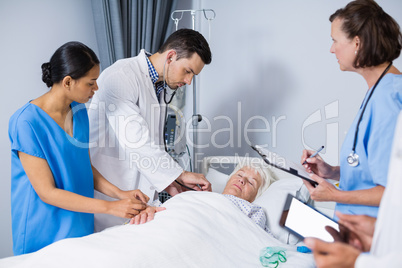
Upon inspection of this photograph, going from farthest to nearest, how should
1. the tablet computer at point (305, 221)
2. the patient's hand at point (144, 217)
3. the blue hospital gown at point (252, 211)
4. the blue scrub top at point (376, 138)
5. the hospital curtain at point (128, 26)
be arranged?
1. the hospital curtain at point (128, 26)
2. the blue hospital gown at point (252, 211)
3. the patient's hand at point (144, 217)
4. the tablet computer at point (305, 221)
5. the blue scrub top at point (376, 138)

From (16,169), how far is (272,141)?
167 centimetres

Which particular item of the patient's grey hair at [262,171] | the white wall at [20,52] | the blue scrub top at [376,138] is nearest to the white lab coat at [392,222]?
the blue scrub top at [376,138]

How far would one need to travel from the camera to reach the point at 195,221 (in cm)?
144

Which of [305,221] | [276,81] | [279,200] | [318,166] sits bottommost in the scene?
[279,200]

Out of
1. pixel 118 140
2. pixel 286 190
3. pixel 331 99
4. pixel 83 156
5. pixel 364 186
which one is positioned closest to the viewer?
pixel 364 186

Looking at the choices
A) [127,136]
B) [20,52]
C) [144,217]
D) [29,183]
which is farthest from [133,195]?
[20,52]

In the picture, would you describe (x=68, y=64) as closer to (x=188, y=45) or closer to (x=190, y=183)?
(x=188, y=45)

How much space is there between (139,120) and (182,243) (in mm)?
681

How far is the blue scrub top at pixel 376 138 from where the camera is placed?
3.42ft

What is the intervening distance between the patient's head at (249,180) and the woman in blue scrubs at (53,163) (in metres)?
0.70

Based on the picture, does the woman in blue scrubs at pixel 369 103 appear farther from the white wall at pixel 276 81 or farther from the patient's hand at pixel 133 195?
the white wall at pixel 276 81

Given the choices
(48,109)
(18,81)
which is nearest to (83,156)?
(48,109)

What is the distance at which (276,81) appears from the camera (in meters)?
2.47

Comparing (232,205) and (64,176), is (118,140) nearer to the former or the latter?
(64,176)
